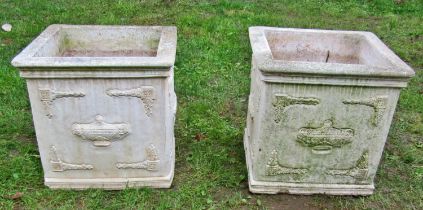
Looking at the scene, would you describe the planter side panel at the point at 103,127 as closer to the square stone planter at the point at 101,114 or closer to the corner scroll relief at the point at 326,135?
the square stone planter at the point at 101,114

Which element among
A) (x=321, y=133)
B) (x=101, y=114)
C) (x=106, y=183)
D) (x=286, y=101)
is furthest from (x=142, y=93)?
(x=321, y=133)

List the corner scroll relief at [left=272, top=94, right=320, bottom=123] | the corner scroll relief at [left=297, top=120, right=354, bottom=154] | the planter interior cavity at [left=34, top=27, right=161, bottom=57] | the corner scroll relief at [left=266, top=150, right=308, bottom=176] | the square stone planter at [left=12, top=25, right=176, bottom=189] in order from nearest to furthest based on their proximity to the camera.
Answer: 1. the square stone planter at [left=12, top=25, right=176, bottom=189]
2. the corner scroll relief at [left=272, top=94, right=320, bottom=123]
3. the corner scroll relief at [left=297, top=120, right=354, bottom=154]
4. the corner scroll relief at [left=266, top=150, right=308, bottom=176]
5. the planter interior cavity at [left=34, top=27, right=161, bottom=57]

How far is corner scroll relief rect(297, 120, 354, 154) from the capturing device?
265 centimetres

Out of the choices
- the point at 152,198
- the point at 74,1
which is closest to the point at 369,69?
the point at 152,198

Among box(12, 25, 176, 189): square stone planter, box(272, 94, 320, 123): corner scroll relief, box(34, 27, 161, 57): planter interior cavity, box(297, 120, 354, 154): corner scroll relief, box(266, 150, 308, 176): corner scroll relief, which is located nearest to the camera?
box(12, 25, 176, 189): square stone planter

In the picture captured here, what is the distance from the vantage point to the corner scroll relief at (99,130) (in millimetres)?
2615

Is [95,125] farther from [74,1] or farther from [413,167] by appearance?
[74,1]

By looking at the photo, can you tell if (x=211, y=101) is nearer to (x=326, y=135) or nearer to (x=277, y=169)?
(x=277, y=169)

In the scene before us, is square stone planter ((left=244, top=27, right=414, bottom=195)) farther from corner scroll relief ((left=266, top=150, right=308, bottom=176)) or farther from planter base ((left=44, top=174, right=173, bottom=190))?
planter base ((left=44, top=174, right=173, bottom=190))

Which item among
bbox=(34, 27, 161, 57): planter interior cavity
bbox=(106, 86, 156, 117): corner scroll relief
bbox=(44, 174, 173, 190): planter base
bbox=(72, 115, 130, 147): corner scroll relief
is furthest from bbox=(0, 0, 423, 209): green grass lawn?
bbox=(34, 27, 161, 57): planter interior cavity

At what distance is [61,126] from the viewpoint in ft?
8.61

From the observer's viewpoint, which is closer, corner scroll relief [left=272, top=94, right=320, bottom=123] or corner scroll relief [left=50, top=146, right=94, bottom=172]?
corner scroll relief [left=272, top=94, right=320, bottom=123]

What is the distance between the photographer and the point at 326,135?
2.66 metres

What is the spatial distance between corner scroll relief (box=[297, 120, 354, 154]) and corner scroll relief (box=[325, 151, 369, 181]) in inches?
7.9
